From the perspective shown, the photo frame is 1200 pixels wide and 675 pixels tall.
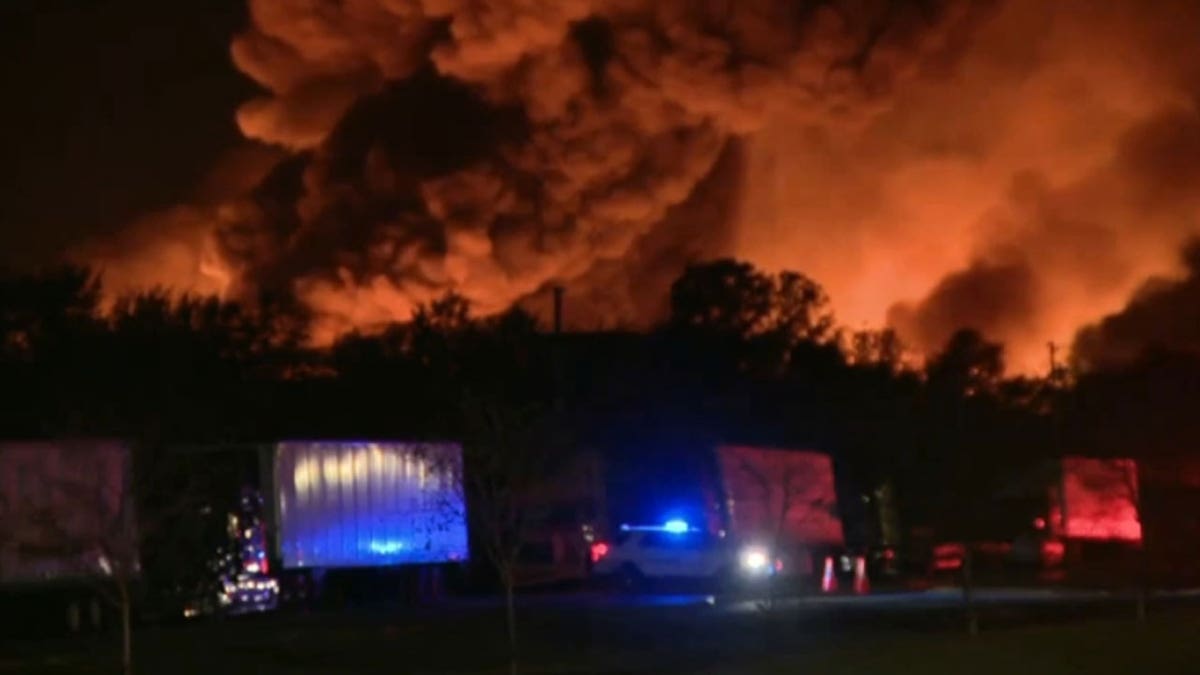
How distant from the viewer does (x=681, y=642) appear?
25.5 metres

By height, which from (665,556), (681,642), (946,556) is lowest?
(681,642)

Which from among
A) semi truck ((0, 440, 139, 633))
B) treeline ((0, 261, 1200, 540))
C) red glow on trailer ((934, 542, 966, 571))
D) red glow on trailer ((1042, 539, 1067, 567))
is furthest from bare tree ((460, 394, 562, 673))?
red glow on trailer ((1042, 539, 1067, 567))

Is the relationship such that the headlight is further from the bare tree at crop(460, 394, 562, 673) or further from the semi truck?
the semi truck

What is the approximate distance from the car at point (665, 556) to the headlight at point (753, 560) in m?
0.63

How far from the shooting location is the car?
4044 centimetres

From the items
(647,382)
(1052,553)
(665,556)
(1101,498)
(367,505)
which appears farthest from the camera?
(647,382)

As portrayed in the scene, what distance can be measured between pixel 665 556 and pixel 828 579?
3569 mm

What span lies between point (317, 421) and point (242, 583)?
1992 centimetres

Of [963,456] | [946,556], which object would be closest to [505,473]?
[963,456]

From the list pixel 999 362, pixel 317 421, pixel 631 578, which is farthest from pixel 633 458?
pixel 999 362

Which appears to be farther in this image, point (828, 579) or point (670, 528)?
point (670, 528)

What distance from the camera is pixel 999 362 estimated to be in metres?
68.9

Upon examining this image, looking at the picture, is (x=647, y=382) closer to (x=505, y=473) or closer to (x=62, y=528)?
(x=505, y=473)

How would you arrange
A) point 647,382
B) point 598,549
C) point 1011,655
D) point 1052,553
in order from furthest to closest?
point 647,382 → point 1052,553 → point 598,549 → point 1011,655
